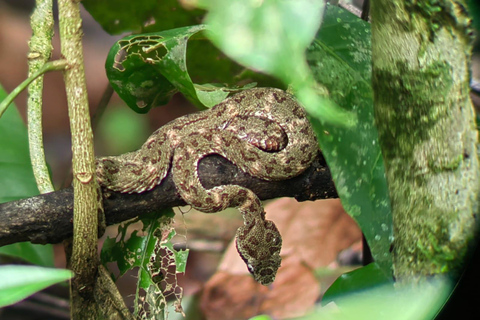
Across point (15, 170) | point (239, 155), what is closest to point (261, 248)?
point (239, 155)

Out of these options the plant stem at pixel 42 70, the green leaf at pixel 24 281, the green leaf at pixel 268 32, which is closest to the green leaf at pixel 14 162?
the plant stem at pixel 42 70

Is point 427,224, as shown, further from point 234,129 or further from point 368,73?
point 234,129

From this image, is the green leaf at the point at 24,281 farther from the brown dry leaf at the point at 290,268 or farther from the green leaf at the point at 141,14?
the brown dry leaf at the point at 290,268

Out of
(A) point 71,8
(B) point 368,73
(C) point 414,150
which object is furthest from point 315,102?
(A) point 71,8

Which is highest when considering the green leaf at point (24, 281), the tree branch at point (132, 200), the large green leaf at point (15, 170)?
the green leaf at point (24, 281)

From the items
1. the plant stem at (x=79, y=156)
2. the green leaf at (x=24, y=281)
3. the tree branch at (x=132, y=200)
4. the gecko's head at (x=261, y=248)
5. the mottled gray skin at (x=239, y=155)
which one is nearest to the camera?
the green leaf at (x=24, y=281)

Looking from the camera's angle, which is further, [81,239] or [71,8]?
[81,239]
